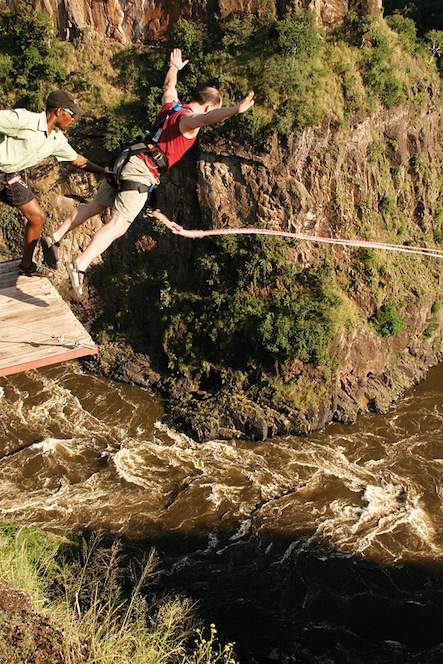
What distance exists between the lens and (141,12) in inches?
827

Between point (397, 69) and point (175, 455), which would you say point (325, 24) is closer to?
point (397, 69)

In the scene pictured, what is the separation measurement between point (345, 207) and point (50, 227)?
9.67 metres

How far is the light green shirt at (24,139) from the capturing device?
5793 mm

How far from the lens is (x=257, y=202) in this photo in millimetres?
18625

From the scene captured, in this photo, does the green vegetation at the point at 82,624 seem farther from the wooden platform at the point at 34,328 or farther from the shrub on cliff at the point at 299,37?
the shrub on cliff at the point at 299,37

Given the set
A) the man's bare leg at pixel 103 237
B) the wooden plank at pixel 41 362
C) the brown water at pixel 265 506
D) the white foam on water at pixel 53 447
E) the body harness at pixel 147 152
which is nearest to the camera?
the wooden plank at pixel 41 362

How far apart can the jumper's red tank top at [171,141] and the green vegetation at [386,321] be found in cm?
1390

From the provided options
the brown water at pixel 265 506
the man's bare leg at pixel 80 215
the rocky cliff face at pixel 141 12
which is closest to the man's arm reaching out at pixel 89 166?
the man's bare leg at pixel 80 215

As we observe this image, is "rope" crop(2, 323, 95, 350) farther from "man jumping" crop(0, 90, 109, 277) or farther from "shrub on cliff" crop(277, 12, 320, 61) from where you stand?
"shrub on cliff" crop(277, 12, 320, 61)

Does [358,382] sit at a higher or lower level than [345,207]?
lower

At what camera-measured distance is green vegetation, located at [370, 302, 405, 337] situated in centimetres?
1939

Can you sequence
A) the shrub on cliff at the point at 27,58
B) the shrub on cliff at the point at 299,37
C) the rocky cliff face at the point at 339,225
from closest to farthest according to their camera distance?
the rocky cliff face at the point at 339,225 < the shrub on cliff at the point at 299,37 < the shrub on cliff at the point at 27,58

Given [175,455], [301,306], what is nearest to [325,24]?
[301,306]

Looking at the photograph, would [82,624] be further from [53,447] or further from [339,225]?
[339,225]
